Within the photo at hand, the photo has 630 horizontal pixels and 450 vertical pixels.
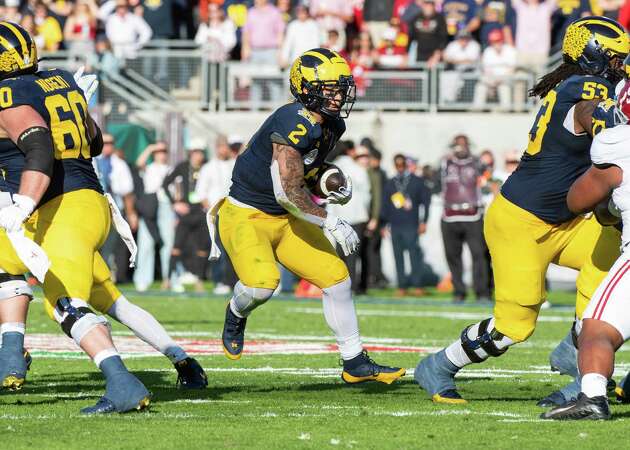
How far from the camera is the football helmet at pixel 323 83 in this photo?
7.95 m

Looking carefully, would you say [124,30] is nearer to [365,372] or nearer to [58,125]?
[365,372]

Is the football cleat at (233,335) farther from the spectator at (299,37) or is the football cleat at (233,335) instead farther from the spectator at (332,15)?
the spectator at (332,15)

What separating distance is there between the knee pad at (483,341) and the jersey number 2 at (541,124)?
0.92 meters

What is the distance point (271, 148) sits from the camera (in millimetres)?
8203

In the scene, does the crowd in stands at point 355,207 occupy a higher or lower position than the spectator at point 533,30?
lower

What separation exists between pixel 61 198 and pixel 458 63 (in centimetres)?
1425

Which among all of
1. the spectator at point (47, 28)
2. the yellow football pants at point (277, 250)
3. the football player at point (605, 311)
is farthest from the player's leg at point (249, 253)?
the spectator at point (47, 28)

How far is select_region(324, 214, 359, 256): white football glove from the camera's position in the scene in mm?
7684

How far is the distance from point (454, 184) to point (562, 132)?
9492 mm

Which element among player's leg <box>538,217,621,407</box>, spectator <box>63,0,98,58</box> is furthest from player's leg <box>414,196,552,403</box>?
spectator <box>63,0,98,58</box>

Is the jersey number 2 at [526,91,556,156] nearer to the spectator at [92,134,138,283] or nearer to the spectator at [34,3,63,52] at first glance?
the spectator at [92,134,138,283]

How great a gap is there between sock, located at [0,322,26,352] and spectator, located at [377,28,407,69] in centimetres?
1375

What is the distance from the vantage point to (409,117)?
2088 cm

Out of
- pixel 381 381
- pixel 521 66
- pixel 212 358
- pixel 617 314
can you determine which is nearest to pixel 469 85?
pixel 521 66
